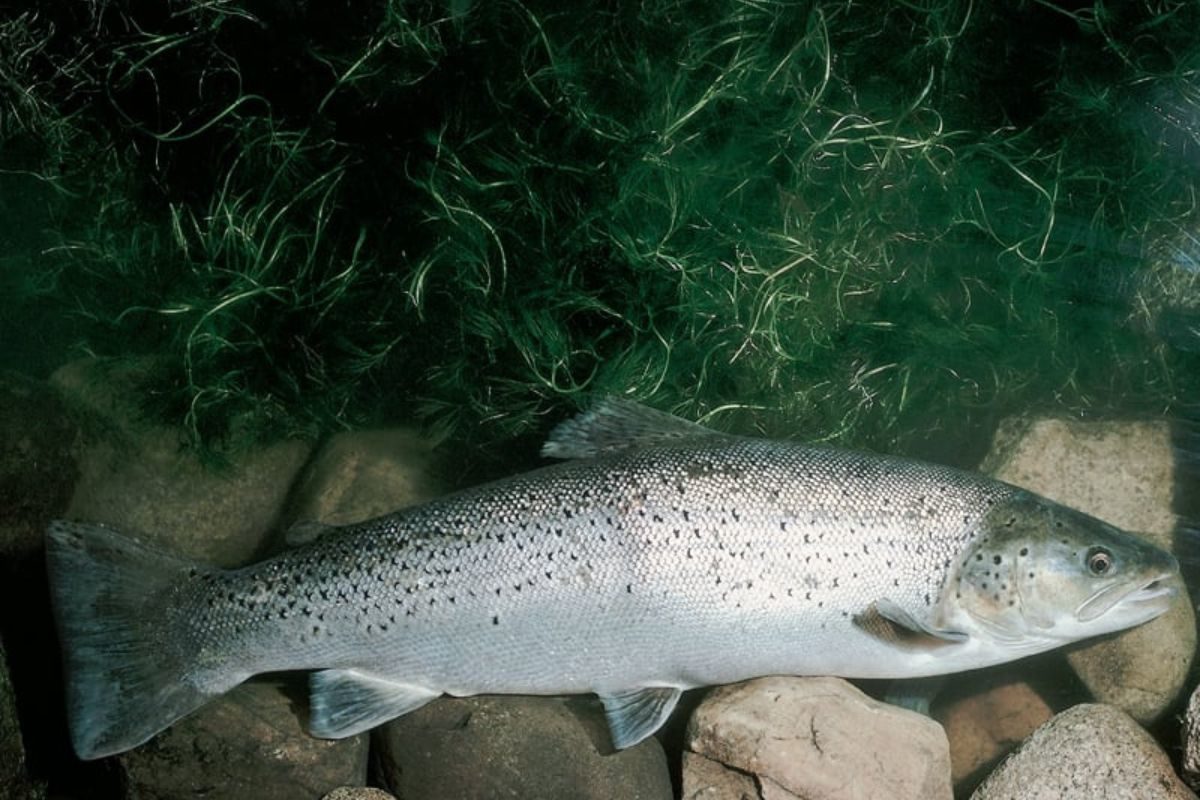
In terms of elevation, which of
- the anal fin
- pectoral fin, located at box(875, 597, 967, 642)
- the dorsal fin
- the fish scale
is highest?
the dorsal fin

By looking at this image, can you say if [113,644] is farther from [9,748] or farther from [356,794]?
[356,794]

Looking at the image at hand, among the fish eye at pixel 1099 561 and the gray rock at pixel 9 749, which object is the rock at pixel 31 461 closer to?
the gray rock at pixel 9 749

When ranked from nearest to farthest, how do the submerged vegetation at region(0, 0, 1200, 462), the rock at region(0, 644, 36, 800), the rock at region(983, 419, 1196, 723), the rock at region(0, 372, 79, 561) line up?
1. the rock at region(0, 644, 36, 800)
2. the rock at region(0, 372, 79, 561)
3. the submerged vegetation at region(0, 0, 1200, 462)
4. the rock at region(983, 419, 1196, 723)

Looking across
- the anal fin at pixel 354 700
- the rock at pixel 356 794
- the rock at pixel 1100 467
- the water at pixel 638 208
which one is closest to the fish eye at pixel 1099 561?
the rock at pixel 1100 467

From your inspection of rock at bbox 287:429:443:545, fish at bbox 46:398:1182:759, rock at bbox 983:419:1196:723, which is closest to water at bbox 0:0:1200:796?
rock at bbox 983:419:1196:723

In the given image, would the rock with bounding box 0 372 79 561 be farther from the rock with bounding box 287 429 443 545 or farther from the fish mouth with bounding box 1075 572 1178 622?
the fish mouth with bounding box 1075 572 1178 622

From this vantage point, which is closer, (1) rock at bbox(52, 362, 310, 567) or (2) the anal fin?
(2) the anal fin

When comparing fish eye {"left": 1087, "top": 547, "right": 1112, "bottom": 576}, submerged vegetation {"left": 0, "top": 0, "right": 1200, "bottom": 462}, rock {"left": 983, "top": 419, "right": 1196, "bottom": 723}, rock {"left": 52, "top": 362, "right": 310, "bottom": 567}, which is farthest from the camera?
rock {"left": 52, "top": 362, "right": 310, "bottom": 567}
